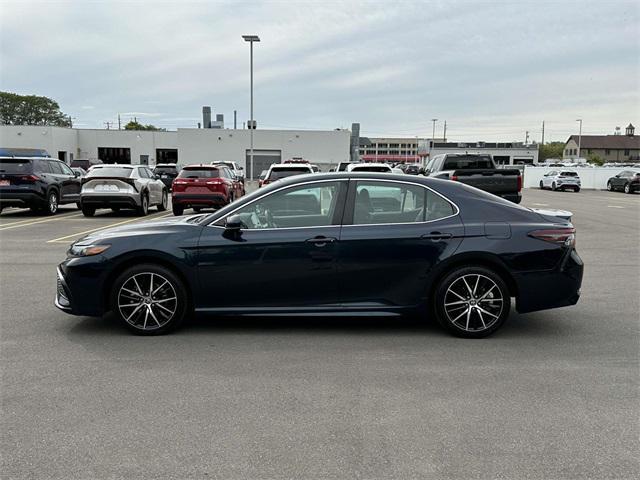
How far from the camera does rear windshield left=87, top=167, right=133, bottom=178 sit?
17198mm

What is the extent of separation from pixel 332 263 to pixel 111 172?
13796 mm

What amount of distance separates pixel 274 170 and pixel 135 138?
2022 inches

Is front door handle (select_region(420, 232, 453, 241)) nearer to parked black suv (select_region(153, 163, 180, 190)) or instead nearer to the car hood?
the car hood

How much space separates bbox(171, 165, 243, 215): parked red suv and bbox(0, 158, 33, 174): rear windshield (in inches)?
164

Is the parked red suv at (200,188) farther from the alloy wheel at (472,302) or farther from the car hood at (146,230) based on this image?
the alloy wheel at (472,302)

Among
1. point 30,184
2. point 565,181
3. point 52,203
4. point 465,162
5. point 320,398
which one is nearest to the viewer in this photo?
point 320,398

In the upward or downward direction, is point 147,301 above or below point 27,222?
above

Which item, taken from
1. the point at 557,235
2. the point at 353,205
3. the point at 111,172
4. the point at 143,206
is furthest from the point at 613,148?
the point at 353,205

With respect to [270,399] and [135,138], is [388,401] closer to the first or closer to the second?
[270,399]

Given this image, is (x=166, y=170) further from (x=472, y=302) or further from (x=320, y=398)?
(x=320, y=398)

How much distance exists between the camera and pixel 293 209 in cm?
560

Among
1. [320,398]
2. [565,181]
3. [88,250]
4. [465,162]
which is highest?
[465,162]

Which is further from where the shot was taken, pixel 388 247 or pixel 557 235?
A: pixel 557 235

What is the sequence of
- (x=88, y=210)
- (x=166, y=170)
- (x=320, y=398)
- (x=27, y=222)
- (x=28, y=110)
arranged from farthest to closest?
1. (x=28, y=110)
2. (x=166, y=170)
3. (x=88, y=210)
4. (x=27, y=222)
5. (x=320, y=398)
